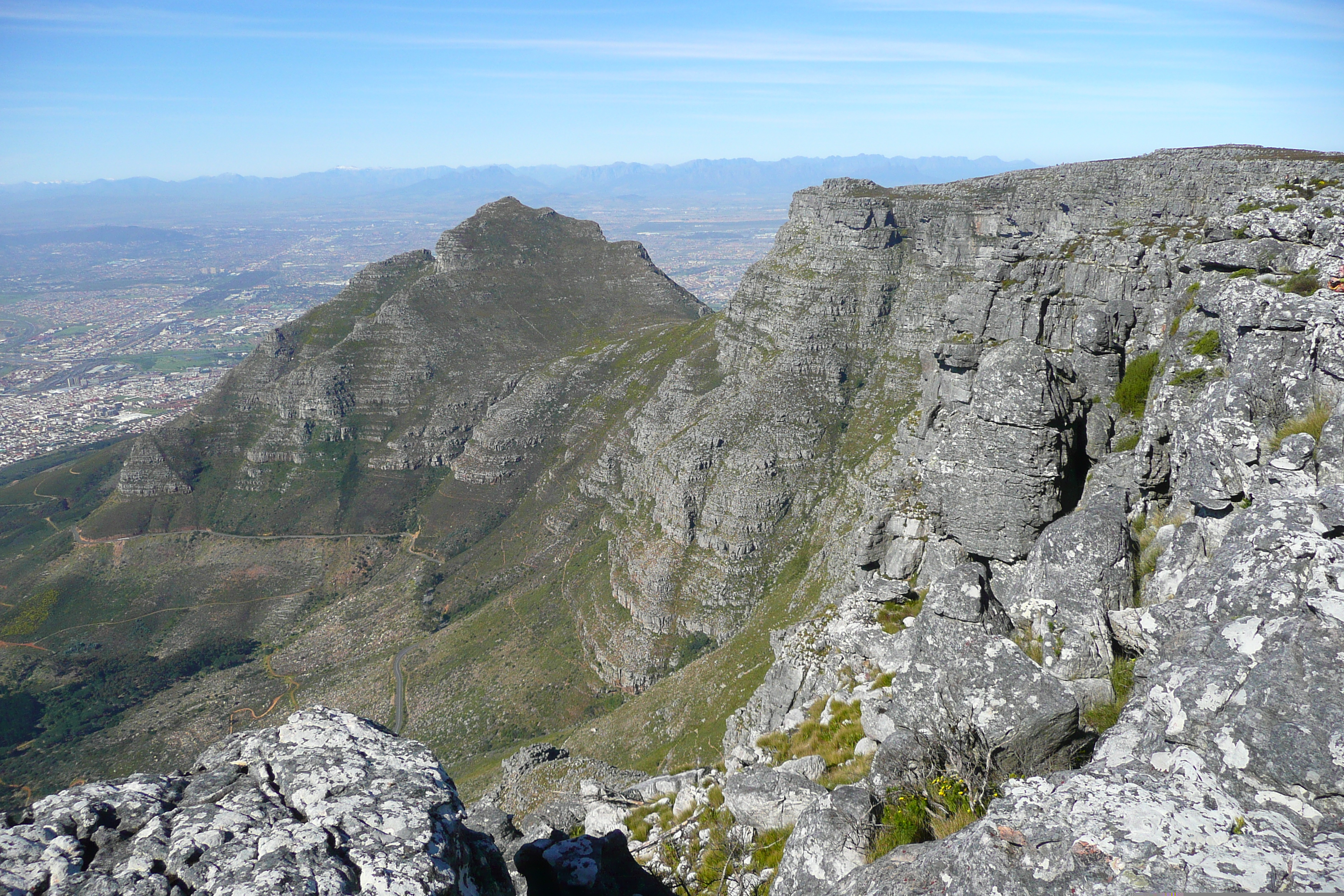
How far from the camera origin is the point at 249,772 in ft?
31.8

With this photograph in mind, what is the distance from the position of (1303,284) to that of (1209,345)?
241 centimetres

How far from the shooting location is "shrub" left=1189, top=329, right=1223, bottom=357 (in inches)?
650

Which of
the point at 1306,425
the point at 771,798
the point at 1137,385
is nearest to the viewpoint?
the point at 1306,425

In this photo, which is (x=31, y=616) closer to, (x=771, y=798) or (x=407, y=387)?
(x=407, y=387)

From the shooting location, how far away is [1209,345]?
661 inches

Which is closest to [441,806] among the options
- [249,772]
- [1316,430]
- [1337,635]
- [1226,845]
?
[249,772]

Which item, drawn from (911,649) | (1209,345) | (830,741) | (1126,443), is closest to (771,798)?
(830,741)

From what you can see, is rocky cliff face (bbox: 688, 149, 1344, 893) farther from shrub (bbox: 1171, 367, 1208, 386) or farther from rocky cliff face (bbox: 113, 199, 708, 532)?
rocky cliff face (bbox: 113, 199, 708, 532)

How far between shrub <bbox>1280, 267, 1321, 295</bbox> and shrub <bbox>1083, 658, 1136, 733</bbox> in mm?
8905

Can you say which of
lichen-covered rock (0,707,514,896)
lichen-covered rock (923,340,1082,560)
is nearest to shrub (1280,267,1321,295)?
lichen-covered rock (923,340,1082,560)

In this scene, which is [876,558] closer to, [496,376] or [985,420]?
[985,420]

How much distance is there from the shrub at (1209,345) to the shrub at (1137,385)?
153cm

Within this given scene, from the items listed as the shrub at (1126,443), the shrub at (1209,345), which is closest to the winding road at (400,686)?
the shrub at (1126,443)

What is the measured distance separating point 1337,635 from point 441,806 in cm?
1173
